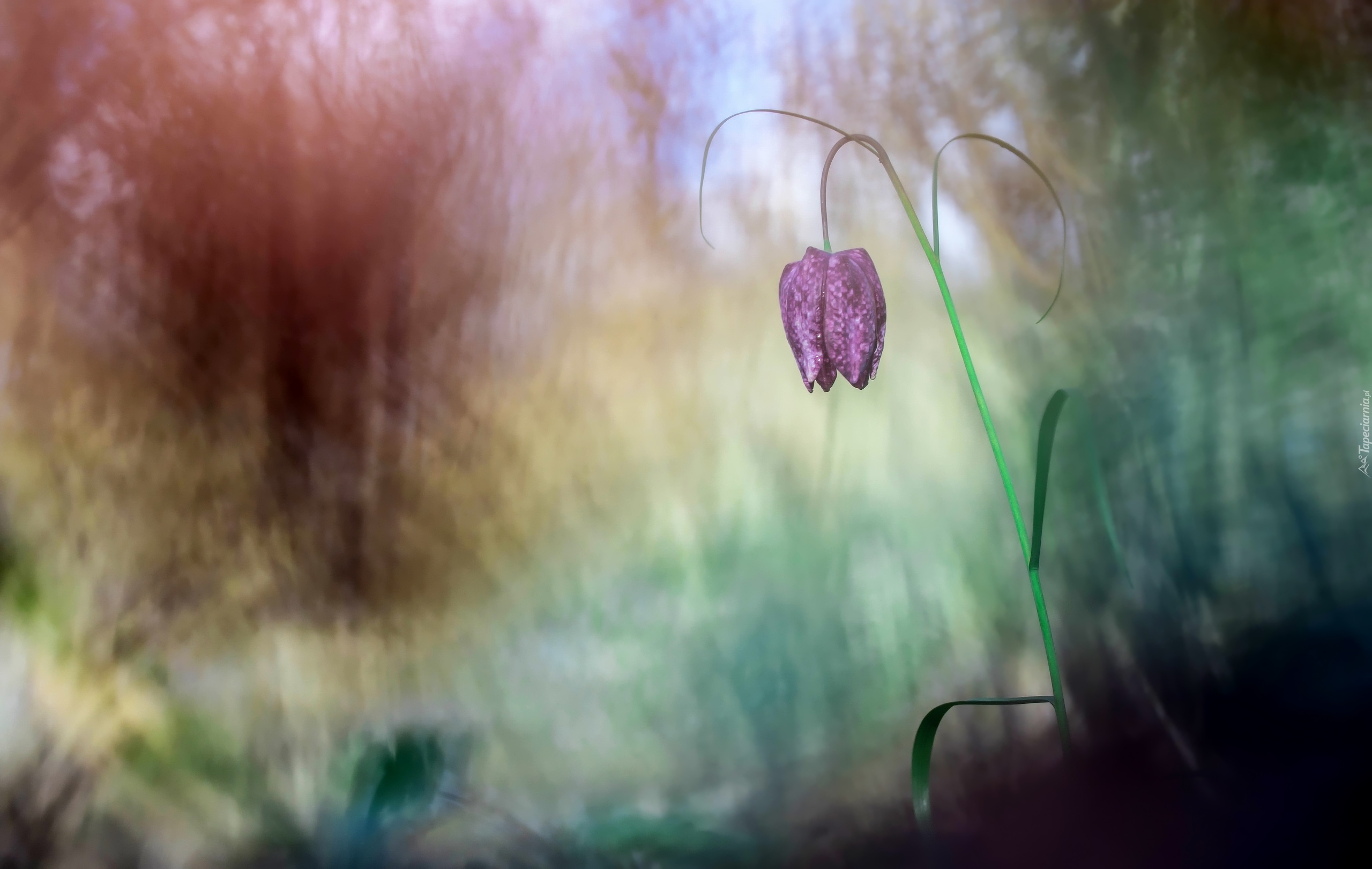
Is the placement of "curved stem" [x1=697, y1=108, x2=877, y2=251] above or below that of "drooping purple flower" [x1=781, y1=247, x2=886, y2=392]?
above

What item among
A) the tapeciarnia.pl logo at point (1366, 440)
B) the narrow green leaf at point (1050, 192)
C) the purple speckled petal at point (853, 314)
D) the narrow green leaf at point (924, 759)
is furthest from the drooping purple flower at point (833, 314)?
the tapeciarnia.pl logo at point (1366, 440)

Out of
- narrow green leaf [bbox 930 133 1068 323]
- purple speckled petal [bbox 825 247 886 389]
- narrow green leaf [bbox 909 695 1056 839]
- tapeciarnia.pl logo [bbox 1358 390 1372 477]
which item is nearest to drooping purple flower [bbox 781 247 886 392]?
purple speckled petal [bbox 825 247 886 389]

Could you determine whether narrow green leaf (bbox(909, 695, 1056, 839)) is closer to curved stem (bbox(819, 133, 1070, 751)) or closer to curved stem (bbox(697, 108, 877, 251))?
Result: curved stem (bbox(819, 133, 1070, 751))

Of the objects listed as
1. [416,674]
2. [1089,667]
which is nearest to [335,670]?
[416,674]

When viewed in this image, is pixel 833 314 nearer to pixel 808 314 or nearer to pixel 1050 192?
pixel 808 314

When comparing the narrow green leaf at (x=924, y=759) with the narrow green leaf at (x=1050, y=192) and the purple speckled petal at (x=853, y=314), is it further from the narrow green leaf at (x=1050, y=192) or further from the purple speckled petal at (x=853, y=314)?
the narrow green leaf at (x=1050, y=192)

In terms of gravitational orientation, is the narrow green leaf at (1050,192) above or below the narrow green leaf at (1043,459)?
above

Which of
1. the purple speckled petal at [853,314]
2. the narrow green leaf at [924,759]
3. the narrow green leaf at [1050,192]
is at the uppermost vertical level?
the narrow green leaf at [1050,192]
